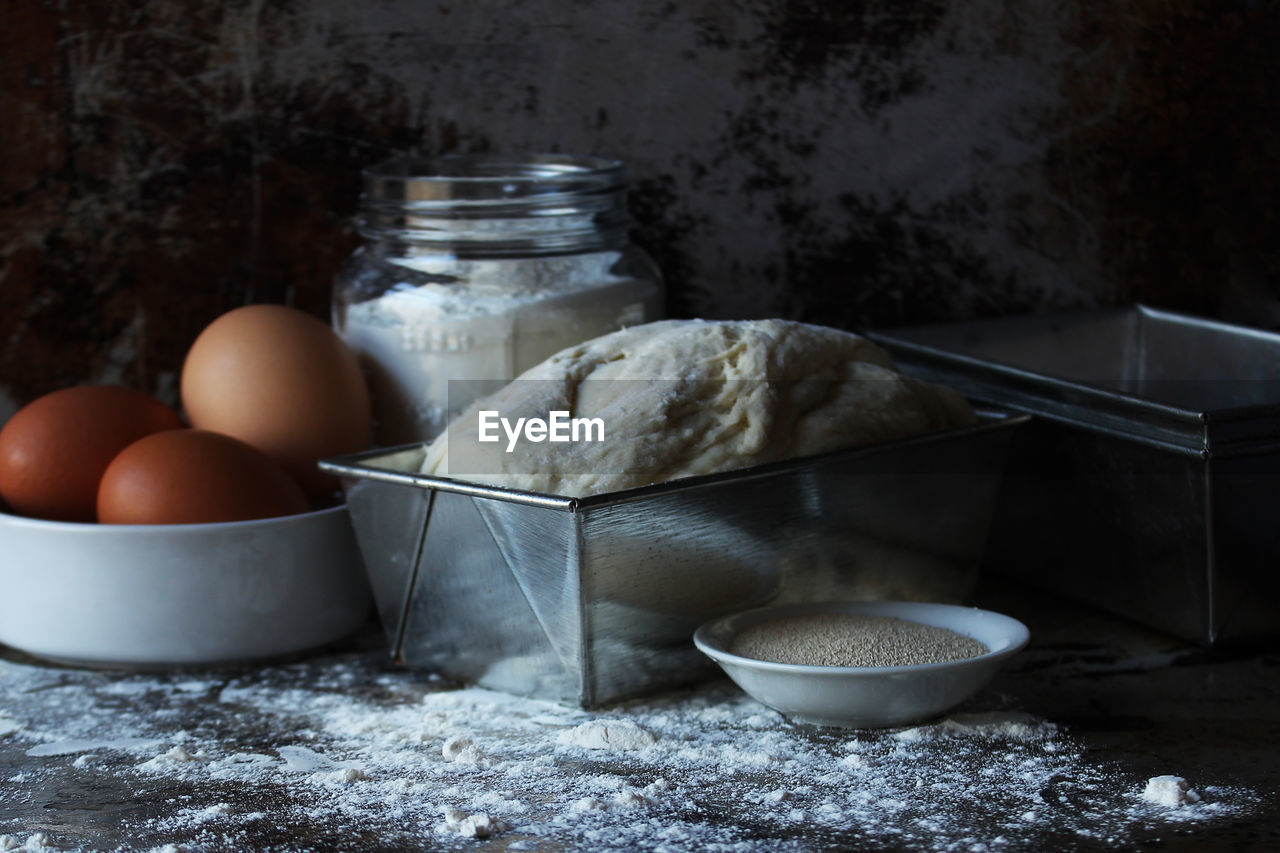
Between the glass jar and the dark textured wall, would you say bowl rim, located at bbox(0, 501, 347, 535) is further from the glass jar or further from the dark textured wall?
the dark textured wall

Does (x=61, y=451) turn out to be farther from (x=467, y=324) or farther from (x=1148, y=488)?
(x=1148, y=488)

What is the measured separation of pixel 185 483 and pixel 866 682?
23.2 inches

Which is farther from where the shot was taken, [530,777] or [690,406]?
[690,406]

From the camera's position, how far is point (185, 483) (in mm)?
1137

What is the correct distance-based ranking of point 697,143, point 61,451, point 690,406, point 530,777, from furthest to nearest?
point 697,143 < point 61,451 < point 690,406 < point 530,777

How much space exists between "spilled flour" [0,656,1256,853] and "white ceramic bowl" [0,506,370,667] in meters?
0.04

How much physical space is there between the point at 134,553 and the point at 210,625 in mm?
90

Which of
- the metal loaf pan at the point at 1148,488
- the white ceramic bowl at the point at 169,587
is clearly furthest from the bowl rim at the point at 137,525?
the metal loaf pan at the point at 1148,488

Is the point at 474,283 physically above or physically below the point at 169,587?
above

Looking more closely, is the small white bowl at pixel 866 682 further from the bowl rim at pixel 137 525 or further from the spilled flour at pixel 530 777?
the bowl rim at pixel 137 525

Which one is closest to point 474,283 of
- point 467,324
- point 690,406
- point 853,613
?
point 467,324

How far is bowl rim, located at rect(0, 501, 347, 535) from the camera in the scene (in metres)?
1.12

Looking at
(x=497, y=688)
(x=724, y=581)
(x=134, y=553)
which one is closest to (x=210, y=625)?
(x=134, y=553)

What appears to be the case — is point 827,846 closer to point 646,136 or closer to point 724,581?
point 724,581
